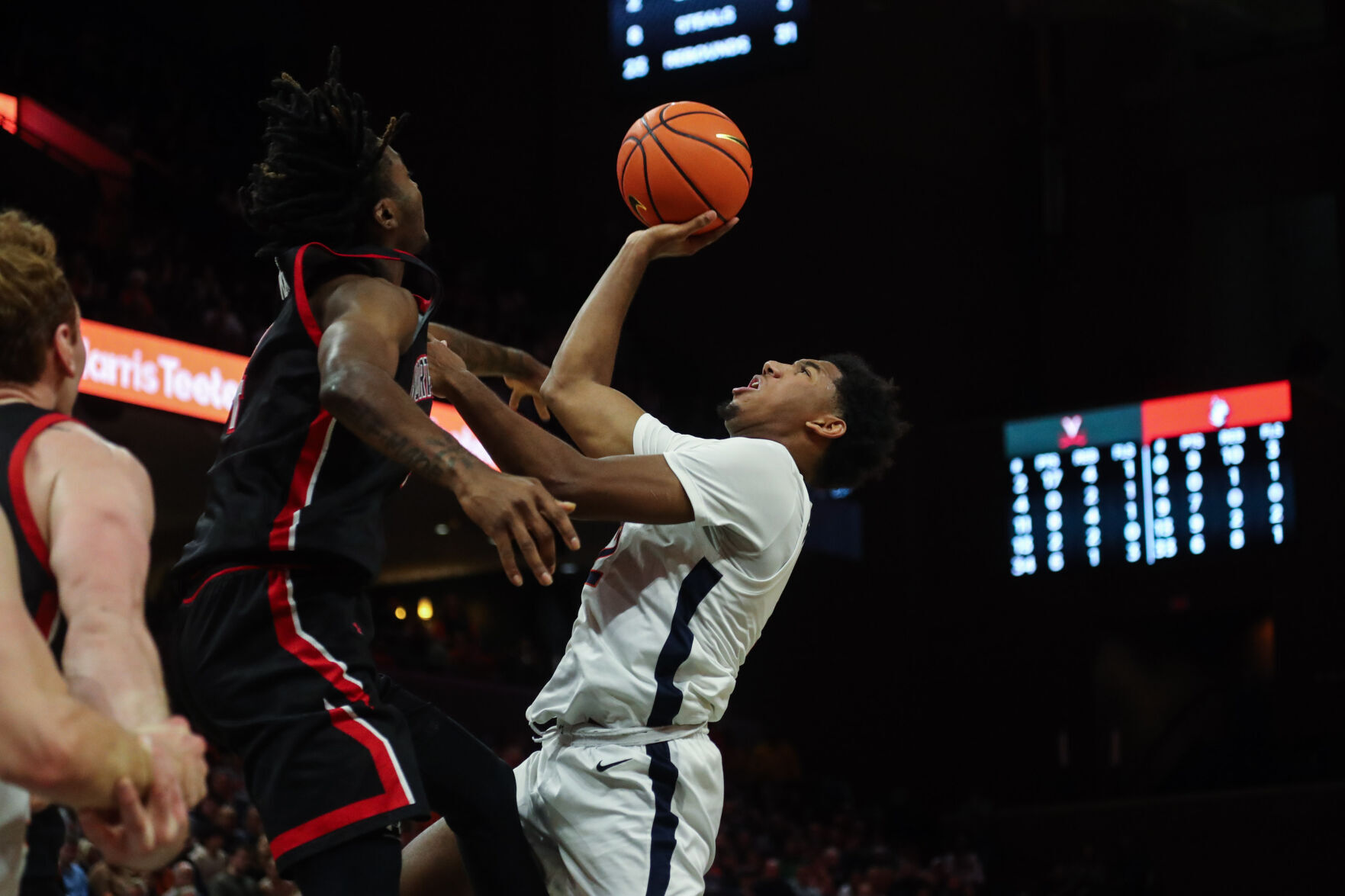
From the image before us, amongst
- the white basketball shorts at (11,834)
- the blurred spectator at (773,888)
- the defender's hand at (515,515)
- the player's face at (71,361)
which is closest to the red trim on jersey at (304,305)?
the defender's hand at (515,515)

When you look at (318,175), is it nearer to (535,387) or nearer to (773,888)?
(535,387)

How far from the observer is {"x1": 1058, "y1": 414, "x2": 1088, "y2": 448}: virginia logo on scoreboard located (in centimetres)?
1347

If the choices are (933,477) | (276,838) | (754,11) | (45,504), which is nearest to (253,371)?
(276,838)

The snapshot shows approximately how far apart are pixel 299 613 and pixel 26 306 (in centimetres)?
92

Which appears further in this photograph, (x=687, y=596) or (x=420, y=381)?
(x=687, y=596)

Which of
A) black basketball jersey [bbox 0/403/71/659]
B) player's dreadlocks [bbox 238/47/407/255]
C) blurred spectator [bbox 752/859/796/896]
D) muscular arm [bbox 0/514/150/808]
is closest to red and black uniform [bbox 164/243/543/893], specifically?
player's dreadlocks [bbox 238/47/407/255]

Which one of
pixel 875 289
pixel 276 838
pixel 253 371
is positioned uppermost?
pixel 875 289

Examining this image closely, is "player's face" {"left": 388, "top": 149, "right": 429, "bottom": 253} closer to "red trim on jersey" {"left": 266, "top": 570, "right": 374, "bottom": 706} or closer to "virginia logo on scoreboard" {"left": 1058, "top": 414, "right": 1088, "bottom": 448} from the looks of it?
"red trim on jersey" {"left": 266, "top": 570, "right": 374, "bottom": 706}

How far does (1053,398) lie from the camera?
17.6 meters

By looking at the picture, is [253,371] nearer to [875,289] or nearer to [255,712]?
[255,712]

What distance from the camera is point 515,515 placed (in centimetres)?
273

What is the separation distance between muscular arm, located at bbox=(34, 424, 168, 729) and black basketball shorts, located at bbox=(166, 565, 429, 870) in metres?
0.83

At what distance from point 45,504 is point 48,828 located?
25.9 inches

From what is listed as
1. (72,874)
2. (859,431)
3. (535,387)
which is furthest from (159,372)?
(859,431)
